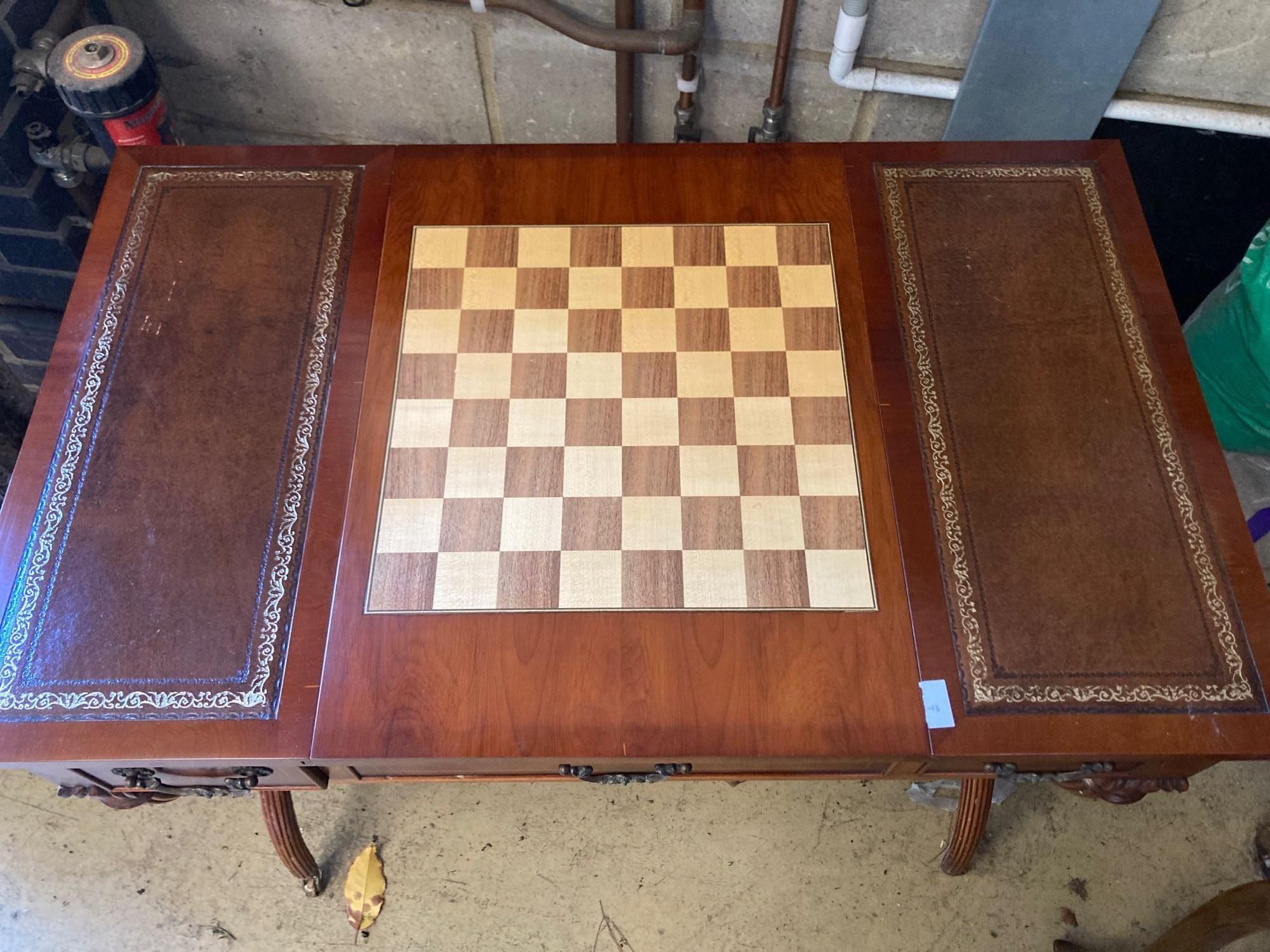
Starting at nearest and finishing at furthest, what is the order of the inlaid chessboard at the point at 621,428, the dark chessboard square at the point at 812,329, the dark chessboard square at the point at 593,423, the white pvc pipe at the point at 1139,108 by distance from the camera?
the inlaid chessboard at the point at 621,428 < the dark chessboard square at the point at 593,423 < the dark chessboard square at the point at 812,329 < the white pvc pipe at the point at 1139,108

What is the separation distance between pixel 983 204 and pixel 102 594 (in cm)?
179

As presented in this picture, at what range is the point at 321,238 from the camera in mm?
1710

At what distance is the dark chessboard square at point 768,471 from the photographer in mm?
1457

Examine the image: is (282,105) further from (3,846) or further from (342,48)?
(3,846)

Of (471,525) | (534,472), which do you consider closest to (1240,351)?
(534,472)

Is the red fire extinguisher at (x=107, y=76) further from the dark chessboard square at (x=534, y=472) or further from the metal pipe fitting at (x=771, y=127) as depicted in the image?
the metal pipe fitting at (x=771, y=127)

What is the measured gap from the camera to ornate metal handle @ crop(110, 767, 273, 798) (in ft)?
4.58

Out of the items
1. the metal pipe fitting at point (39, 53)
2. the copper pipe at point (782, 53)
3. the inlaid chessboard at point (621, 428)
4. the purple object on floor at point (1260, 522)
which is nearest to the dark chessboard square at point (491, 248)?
the inlaid chessboard at point (621, 428)

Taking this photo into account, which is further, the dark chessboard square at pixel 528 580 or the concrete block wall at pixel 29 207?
the concrete block wall at pixel 29 207

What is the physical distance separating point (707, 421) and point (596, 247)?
1.50 ft

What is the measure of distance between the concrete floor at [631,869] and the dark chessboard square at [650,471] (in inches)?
42.7

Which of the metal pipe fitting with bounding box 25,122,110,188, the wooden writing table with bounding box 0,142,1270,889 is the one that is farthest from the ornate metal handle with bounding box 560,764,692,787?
the metal pipe fitting with bounding box 25,122,110,188

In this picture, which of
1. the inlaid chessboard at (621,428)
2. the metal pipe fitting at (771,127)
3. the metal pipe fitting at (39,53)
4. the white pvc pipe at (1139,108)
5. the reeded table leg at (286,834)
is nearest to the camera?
the inlaid chessboard at (621,428)

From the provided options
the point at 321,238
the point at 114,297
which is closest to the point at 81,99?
the point at 114,297
